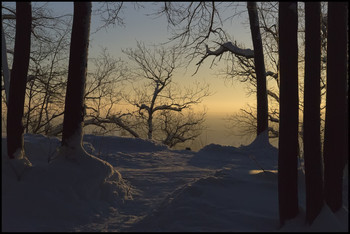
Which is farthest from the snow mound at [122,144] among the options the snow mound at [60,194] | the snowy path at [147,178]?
the snow mound at [60,194]

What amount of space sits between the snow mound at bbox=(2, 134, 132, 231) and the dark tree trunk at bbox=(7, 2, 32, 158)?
26 cm

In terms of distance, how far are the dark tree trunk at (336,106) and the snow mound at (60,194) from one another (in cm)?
364

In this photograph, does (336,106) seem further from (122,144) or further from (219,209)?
(122,144)

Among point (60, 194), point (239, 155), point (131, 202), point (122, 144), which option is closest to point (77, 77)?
point (60, 194)

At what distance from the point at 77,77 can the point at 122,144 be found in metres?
7.55

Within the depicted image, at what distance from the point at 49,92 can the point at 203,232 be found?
66.3 ft

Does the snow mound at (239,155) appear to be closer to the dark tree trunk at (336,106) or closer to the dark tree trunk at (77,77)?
the dark tree trunk at (77,77)

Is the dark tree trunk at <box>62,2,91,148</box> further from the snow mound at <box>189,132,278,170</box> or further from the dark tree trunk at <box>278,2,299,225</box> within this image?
the snow mound at <box>189,132,278,170</box>

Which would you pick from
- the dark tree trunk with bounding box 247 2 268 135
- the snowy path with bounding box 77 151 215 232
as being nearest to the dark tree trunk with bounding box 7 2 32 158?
the snowy path with bounding box 77 151 215 232

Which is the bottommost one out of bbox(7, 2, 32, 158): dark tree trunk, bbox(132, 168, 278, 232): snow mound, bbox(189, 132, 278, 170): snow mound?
bbox(132, 168, 278, 232): snow mound

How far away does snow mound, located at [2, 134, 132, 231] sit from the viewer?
571cm

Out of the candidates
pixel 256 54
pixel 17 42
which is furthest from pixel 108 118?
pixel 17 42

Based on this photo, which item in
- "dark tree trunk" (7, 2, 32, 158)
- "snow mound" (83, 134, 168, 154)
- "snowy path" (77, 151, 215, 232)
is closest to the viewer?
"snowy path" (77, 151, 215, 232)

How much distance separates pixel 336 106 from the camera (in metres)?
5.43
